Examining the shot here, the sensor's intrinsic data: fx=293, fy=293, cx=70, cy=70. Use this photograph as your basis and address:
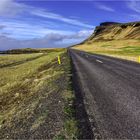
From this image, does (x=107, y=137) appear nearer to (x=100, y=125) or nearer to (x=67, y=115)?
(x=100, y=125)

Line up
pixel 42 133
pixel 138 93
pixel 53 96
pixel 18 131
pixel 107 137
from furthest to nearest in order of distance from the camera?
1. pixel 53 96
2. pixel 138 93
3. pixel 18 131
4. pixel 42 133
5. pixel 107 137

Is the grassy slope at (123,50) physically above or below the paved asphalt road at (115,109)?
below

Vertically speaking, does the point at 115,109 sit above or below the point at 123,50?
above

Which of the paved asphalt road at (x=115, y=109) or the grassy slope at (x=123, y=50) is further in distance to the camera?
the grassy slope at (x=123, y=50)

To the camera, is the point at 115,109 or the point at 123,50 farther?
the point at 123,50

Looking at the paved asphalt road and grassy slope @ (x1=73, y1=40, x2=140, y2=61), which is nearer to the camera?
the paved asphalt road

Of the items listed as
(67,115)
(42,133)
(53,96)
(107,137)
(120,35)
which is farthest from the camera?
(120,35)

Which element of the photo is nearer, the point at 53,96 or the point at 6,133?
the point at 6,133

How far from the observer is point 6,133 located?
25.7 ft

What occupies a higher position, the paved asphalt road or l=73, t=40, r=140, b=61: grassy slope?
the paved asphalt road

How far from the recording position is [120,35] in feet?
586

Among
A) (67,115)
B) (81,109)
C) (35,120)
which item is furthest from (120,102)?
(35,120)

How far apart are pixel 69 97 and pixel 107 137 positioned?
192 inches

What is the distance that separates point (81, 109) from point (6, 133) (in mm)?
2416
